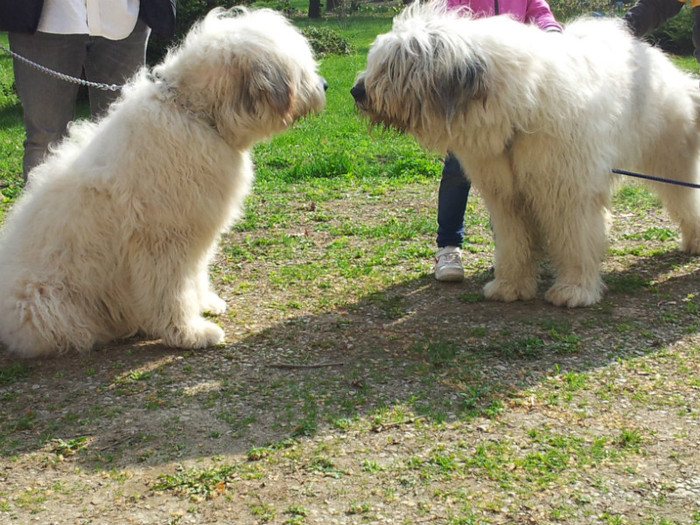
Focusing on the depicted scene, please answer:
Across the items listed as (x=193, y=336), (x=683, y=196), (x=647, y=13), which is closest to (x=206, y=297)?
(x=193, y=336)

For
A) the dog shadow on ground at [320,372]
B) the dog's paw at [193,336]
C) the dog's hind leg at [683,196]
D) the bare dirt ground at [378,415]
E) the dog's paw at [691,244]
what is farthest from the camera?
the dog's paw at [691,244]

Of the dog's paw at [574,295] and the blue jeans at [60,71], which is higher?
the blue jeans at [60,71]

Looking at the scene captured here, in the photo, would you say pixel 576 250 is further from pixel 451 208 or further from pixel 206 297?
pixel 206 297

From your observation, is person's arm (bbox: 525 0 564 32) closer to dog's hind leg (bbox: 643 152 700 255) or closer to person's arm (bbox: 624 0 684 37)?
person's arm (bbox: 624 0 684 37)

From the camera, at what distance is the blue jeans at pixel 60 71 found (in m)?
4.43

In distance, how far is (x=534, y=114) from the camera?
3889 mm

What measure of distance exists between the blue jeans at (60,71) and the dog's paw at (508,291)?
8.47 feet

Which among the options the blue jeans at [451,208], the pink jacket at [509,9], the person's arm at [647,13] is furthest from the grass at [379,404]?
the person's arm at [647,13]

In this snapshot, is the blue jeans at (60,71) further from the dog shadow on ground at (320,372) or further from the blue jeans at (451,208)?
the blue jeans at (451,208)

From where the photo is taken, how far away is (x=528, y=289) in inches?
183

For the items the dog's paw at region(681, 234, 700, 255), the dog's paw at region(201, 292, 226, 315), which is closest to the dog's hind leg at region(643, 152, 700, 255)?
the dog's paw at region(681, 234, 700, 255)

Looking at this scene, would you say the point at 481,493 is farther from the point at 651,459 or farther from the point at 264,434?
the point at 264,434

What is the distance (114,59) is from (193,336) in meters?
1.87

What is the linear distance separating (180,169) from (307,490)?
178cm
